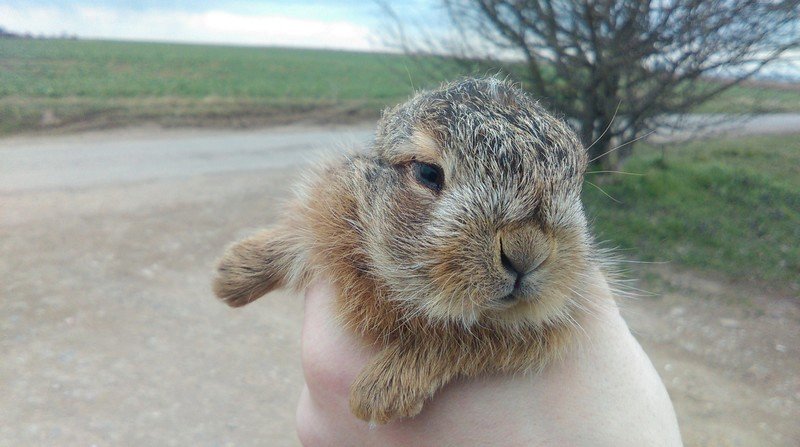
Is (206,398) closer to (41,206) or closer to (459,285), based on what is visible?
(459,285)

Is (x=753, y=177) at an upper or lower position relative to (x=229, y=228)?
upper

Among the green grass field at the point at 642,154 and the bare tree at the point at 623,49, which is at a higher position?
the bare tree at the point at 623,49

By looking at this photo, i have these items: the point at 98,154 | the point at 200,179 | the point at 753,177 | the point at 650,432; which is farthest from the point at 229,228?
→ the point at 753,177

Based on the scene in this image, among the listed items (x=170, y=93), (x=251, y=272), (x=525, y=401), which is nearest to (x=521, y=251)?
(x=525, y=401)

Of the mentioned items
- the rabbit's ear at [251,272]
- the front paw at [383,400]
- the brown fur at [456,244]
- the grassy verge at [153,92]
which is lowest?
the grassy verge at [153,92]

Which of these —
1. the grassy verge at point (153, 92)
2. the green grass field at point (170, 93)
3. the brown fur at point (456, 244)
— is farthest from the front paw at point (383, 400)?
the grassy verge at point (153, 92)

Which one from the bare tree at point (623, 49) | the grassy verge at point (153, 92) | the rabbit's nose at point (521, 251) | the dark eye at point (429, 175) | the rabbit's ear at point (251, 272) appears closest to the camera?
the rabbit's nose at point (521, 251)

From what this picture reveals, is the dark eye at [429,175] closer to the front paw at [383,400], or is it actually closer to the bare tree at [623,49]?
the front paw at [383,400]

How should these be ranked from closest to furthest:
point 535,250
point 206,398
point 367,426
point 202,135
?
point 535,250 → point 367,426 → point 206,398 → point 202,135
